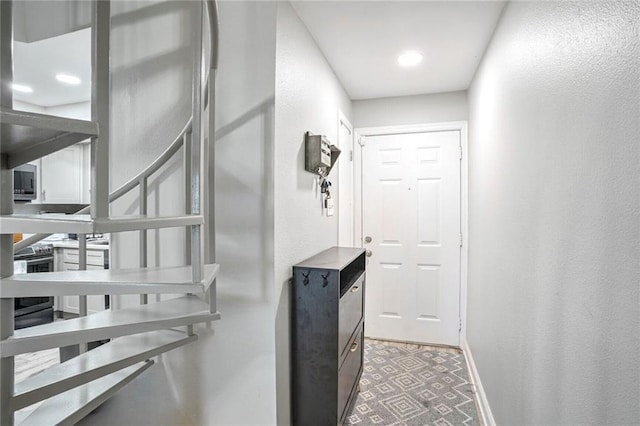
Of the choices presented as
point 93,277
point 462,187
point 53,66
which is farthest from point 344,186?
point 53,66

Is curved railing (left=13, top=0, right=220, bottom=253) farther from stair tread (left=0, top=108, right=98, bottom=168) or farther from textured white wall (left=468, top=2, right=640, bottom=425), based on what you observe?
textured white wall (left=468, top=2, right=640, bottom=425)

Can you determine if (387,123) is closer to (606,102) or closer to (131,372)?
(606,102)

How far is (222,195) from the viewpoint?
170cm

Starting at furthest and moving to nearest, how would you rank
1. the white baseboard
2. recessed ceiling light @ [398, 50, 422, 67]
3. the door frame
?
the door frame → recessed ceiling light @ [398, 50, 422, 67] → the white baseboard

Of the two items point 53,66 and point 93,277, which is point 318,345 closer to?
point 93,277

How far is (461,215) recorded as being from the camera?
3156 mm

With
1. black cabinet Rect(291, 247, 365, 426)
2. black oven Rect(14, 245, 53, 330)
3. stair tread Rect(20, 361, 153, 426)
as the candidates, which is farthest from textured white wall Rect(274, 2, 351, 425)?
black oven Rect(14, 245, 53, 330)

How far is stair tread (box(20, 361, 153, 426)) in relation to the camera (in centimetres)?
119

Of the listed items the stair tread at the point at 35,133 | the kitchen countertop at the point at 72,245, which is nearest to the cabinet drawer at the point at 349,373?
the stair tread at the point at 35,133

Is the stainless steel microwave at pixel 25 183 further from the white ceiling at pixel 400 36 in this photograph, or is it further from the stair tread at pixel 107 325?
the white ceiling at pixel 400 36

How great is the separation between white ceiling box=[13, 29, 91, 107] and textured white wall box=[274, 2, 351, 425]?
148 centimetres

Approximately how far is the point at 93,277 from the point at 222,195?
72 cm

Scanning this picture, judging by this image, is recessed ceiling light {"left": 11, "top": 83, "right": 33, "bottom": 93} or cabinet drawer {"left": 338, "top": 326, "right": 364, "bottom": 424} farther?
recessed ceiling light {"left": 11, "top": 83, "right": 33, "bottom": 93}

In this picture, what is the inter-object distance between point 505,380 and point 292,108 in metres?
1.82
